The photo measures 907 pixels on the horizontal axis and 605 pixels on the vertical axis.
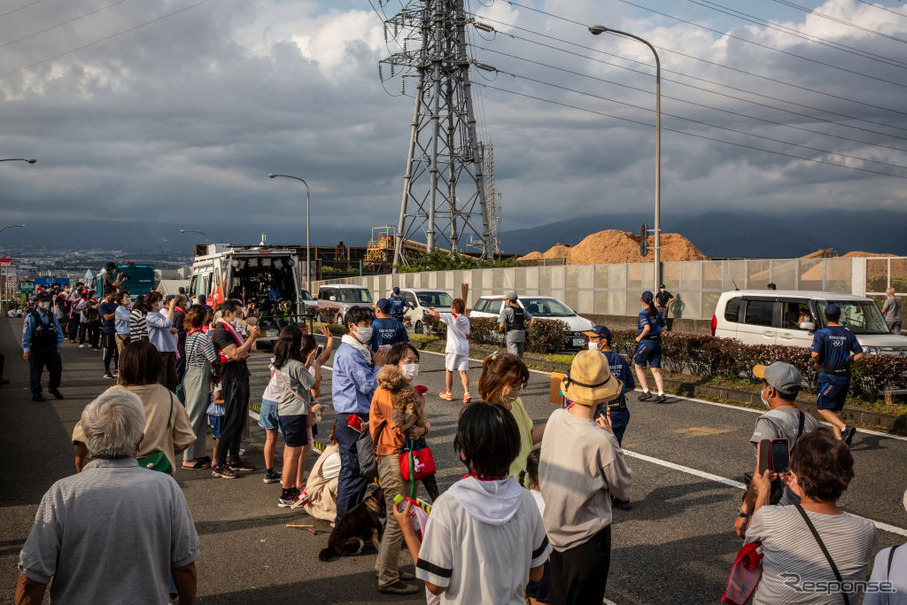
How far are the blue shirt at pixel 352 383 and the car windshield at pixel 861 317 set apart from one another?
10222mm

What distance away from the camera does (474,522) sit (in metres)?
2.63

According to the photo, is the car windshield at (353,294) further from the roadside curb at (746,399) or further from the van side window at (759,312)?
the van side window at (759,312)

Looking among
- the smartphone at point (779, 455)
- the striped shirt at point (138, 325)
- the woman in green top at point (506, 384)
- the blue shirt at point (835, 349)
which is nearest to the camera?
the smartphone at point (779, 455)

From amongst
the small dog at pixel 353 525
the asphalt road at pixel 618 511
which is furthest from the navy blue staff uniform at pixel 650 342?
the small dog at pixel 353 525

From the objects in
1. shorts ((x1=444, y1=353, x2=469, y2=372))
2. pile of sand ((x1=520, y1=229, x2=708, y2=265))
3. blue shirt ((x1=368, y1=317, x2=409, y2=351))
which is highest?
pile of sand ((x1=520, y1=229, x2=708, y2=265))

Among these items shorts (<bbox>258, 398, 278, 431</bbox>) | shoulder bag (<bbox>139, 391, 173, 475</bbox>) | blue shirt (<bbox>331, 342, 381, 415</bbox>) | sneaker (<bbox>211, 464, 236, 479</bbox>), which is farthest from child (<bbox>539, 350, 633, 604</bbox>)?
sneaker (<bbox>211, 464, 236, 479</bbox>)

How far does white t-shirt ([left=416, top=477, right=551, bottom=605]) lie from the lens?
2619 mm

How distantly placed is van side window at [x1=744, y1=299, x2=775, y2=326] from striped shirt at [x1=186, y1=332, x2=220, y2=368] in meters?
10.7

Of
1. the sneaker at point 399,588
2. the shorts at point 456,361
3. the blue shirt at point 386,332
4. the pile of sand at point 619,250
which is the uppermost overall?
the pile of sand at point 619,250

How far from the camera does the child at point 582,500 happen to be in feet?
11.8

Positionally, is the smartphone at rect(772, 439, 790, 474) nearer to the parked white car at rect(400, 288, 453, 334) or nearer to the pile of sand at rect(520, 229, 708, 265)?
the parked white car at rect(400, 288, 453, 334)

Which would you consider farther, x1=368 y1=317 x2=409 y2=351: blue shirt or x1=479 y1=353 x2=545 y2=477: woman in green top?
x1=368 y1=317 x2=409 y2=351: blue shirt

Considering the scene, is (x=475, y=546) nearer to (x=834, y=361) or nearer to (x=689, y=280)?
(x=834, y=361)

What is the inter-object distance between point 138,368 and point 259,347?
56.0 feet
